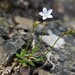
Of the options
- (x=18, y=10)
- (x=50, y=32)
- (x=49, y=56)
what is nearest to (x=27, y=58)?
(x=49, y=56)

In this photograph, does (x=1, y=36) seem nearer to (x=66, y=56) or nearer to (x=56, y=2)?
(x=66, y=56)

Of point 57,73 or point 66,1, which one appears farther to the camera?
point 66,1

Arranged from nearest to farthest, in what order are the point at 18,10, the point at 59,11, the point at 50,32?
the point at 50,32 → the point at 18,10 → the point at 59,11

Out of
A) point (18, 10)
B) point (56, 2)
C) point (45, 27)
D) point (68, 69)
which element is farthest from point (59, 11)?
point (68, 69)

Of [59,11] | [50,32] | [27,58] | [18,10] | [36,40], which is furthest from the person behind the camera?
[59,11]

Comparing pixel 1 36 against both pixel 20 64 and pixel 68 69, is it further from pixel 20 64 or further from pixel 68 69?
pixel 68 69

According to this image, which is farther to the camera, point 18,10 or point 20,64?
point 18,10

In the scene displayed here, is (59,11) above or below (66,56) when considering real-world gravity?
above

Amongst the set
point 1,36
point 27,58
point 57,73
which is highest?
point 1,36

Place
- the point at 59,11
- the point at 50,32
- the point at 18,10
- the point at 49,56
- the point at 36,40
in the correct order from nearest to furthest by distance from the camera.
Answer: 1. the point at 49,56
2. the point at 36,40
3. the point at 50,32
4. the point at 18,10
5. the point at 59,11
